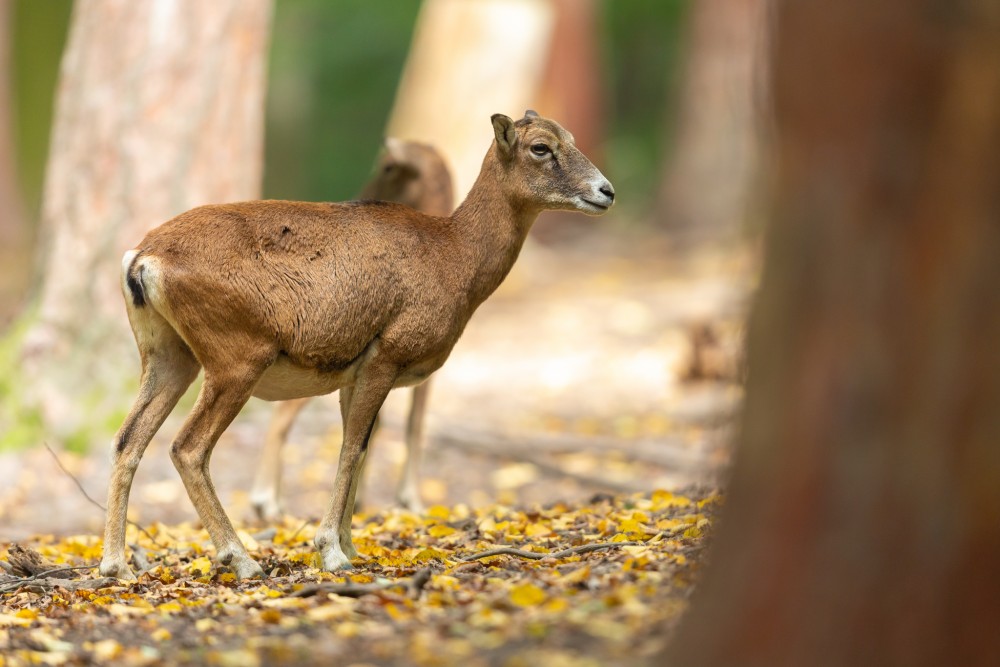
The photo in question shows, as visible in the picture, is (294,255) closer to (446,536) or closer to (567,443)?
(446,536)

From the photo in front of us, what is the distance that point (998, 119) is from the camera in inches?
140

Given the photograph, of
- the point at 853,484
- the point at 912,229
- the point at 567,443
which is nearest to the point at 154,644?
the point at 853,484

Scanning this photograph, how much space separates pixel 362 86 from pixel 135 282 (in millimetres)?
30665

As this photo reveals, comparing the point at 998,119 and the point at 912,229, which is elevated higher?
the point at 998,119

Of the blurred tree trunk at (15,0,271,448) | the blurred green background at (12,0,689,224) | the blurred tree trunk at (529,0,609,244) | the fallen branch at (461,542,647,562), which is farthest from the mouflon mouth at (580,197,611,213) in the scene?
the blurred green background at (12,0,689,224)

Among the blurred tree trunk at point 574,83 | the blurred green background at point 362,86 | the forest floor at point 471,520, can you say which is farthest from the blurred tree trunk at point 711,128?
the forest floor at point 471,520

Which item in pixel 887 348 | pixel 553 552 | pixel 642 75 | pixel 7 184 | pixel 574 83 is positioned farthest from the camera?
pixel 642 75

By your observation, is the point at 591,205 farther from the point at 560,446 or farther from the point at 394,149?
the point at 560,446

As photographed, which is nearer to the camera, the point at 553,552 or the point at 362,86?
the point at 553,552

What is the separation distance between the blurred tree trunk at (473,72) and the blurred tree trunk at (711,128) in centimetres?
492

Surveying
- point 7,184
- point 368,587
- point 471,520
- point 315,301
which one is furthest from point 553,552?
point 7,184

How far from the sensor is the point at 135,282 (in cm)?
601

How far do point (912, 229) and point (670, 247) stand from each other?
1801 centimetres

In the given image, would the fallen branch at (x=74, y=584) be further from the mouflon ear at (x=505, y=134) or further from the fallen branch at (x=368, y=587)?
the mouflon ear at (x=505, y=134)
